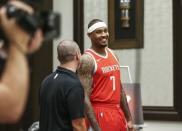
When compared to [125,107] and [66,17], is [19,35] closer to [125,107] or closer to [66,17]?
[125,107]

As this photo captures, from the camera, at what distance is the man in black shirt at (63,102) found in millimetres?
4496

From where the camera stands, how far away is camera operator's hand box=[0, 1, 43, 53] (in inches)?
81.2

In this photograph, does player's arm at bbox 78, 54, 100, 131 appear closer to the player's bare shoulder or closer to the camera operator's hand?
the player's bare shoulder

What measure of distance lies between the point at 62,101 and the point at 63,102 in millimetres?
11

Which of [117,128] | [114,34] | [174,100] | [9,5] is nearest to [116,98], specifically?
[117,128]

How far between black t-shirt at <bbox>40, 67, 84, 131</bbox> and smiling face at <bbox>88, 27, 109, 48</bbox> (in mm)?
1155

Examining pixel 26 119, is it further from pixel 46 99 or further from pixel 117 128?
pixel 46 99

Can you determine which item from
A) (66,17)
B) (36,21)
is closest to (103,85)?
(66,17)

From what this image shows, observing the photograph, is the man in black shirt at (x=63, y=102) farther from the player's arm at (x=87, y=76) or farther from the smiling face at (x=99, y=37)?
the smiling face at (x=99, y=37)

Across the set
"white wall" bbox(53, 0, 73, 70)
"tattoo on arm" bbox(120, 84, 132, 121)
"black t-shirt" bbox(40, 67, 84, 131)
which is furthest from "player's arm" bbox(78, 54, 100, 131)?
"white wall" bbox(53, 0, 73, 70)

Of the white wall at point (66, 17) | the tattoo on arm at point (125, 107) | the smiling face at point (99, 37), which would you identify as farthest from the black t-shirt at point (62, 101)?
the white wall at point (66, 17)

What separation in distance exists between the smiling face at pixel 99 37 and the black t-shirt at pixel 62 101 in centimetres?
116

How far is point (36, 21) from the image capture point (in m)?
2.09

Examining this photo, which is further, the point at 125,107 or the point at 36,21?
the point at 125,107
